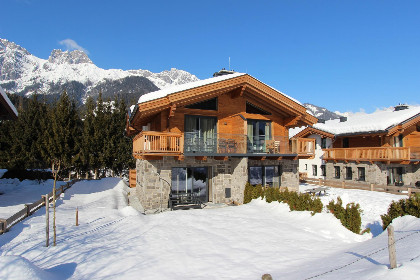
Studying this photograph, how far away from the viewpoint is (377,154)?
2461 cm

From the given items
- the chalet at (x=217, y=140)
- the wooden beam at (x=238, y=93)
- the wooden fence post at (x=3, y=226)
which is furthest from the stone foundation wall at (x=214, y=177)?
the wooden fence post at (x=3, y=226)

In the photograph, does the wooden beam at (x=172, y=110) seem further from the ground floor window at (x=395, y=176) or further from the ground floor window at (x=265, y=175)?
the ground floor window at (x=395, y=176)

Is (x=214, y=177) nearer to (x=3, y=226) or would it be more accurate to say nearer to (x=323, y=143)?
(x=3, y=226)

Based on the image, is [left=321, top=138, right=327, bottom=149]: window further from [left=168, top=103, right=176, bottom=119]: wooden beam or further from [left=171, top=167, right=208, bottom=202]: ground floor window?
[left=168, top=103, right=176, bottom=119]: wooden beam

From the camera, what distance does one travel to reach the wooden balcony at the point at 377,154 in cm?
2354

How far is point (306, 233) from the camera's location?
10.3m

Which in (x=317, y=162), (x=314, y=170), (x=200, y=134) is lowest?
(x=314, y=170)

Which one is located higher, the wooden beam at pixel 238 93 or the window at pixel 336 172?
the wooden beam at pixel 238 93

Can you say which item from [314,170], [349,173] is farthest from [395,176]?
[314,170]

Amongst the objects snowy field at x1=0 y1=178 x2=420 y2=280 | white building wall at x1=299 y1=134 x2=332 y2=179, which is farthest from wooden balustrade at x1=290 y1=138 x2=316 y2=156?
white building wall at x1=299 y1=134 x2=332 y2=179

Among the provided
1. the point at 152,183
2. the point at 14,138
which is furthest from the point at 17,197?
the point at 14,138

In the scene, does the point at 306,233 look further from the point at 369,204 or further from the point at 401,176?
the point at 401,176

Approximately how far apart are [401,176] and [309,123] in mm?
13372

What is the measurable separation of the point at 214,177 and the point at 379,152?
686 inches
